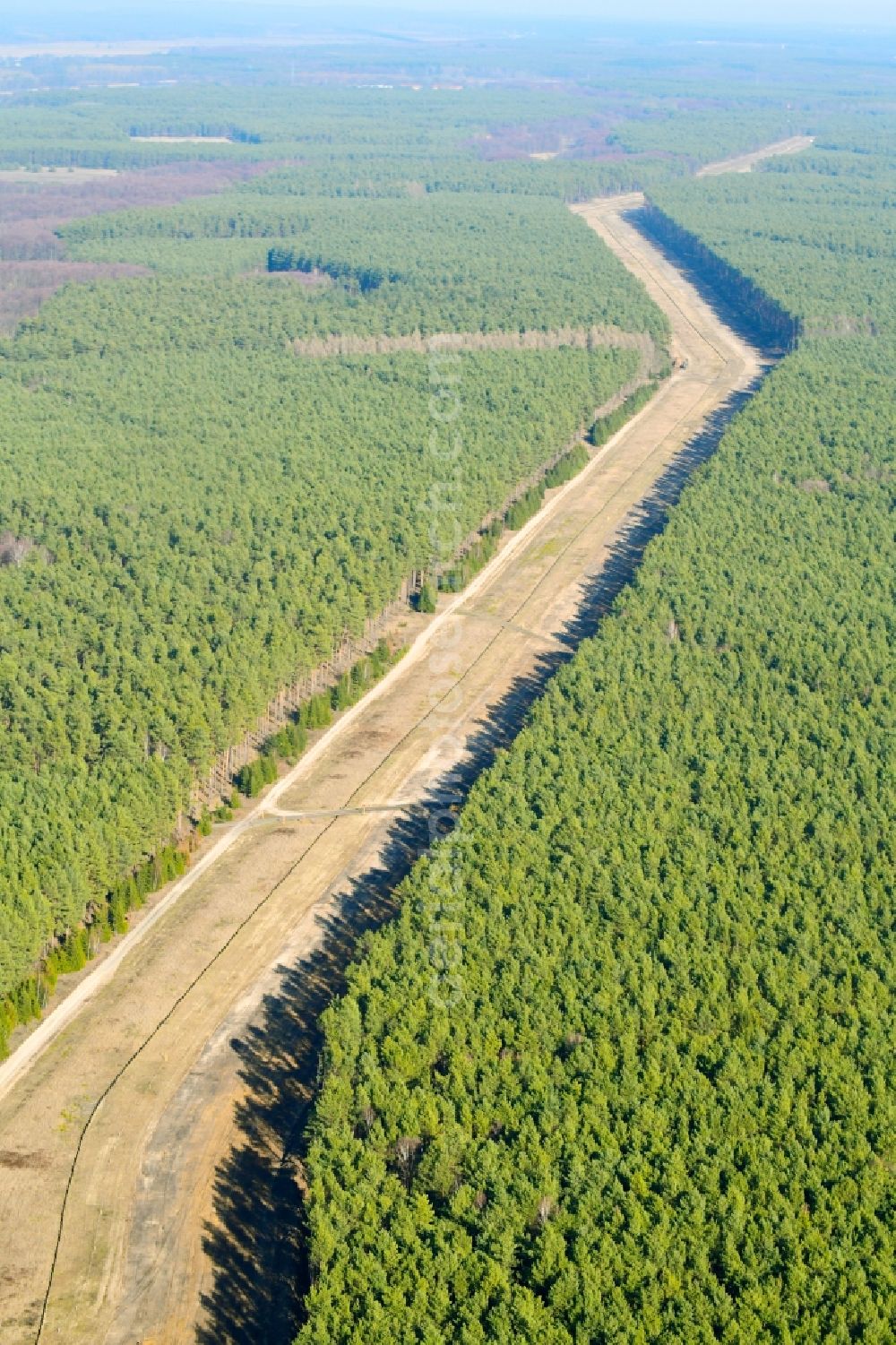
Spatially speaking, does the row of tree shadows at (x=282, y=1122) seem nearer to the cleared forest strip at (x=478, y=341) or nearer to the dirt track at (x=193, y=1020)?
the dirt track at (x=193, y=1020)

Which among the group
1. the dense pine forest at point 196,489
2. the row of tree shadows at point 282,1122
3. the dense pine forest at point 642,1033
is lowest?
the row of tree shadows at point 282,1122

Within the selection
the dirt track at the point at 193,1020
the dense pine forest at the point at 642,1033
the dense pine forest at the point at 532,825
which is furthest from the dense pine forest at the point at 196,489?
the dense pine forest at the point at 642,1033

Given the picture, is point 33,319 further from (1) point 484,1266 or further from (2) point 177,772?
(1) point 484,1266

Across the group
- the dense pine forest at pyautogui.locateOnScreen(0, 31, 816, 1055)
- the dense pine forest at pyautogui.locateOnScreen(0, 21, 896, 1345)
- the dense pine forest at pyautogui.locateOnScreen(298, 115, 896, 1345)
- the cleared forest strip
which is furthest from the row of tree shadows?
the cleared forest strip

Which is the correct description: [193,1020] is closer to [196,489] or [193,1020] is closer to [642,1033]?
[642,1033]

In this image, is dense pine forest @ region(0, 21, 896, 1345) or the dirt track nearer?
dense pine forest @ region(0, 21, 896, 1345)

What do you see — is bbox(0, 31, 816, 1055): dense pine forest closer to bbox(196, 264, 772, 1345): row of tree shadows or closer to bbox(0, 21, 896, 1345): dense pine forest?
bbox(0, 21, 896, 1345): dense pine forest
